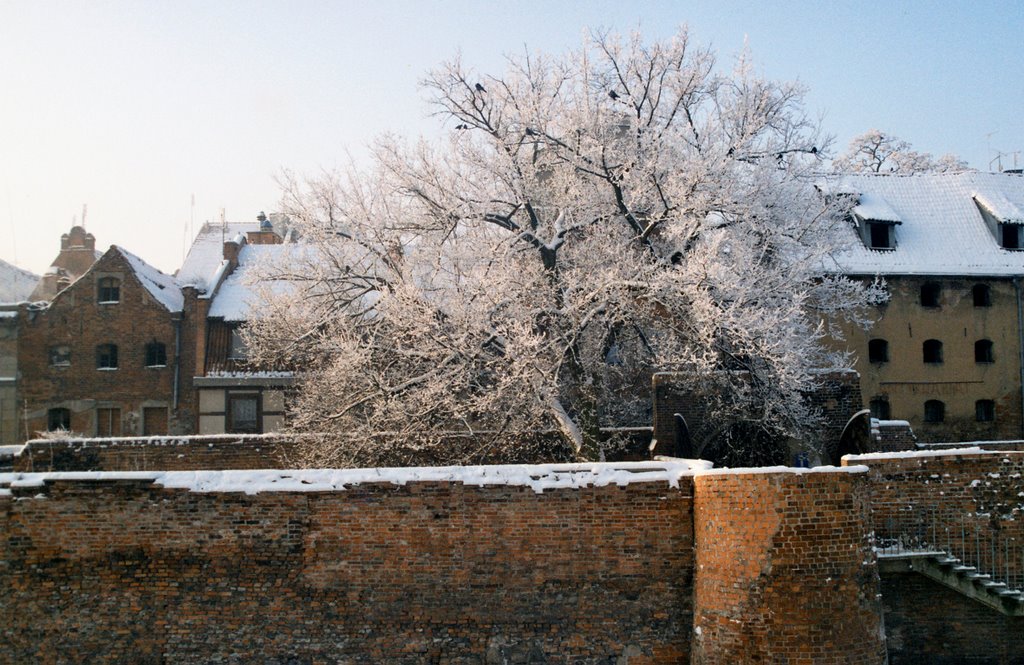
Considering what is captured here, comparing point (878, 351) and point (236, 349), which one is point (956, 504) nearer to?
point (878, 351)

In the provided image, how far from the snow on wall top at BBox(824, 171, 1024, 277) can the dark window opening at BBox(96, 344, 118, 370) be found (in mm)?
21796

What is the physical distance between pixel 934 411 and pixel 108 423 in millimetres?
24890

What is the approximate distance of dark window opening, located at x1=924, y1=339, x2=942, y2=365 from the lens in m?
28.3

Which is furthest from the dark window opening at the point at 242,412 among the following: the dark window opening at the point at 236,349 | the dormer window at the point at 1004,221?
the dormer window at the point at 1004,221

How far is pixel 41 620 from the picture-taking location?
12.4 metres

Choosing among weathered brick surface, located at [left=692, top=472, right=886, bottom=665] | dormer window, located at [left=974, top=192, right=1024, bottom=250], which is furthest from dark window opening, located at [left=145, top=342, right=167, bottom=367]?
dormer window, located at [left=974, top=192, right=1024, bottom=250]

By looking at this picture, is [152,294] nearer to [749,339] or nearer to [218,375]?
[218,375]

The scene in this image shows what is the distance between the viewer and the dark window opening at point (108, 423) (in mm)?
30266

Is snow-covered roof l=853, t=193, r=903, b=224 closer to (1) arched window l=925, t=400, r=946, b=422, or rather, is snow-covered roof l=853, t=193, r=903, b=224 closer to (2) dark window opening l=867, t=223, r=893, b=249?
(2) dark window opening l=867, t=223, r=893, b=249

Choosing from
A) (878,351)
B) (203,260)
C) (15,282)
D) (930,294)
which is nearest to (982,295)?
(930,294)

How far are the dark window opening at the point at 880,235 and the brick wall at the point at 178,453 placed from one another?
18.3 m

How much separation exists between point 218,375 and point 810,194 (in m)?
18.1

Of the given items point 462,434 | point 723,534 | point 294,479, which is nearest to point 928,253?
point 462,434

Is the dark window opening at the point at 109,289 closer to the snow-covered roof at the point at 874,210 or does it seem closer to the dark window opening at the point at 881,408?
the snow-covered roof at the point at 874,210
